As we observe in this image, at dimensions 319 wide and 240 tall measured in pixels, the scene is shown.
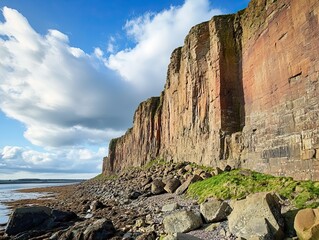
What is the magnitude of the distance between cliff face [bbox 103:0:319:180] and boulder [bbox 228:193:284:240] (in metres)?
5.37

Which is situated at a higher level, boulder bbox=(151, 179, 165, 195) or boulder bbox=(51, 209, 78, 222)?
boulder bbox=(151, 179, 165, 195)

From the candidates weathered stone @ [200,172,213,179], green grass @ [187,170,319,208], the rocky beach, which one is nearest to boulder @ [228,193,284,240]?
the rocky beach

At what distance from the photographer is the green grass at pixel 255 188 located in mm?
11922

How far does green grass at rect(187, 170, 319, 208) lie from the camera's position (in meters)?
11.9

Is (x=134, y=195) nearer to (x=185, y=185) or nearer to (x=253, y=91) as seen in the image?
(x=185, y=185)

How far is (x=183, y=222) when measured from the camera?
1196 cm

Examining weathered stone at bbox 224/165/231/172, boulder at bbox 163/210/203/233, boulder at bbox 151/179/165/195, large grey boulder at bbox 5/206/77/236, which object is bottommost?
large grey boulder at bbox 5/206/77/236

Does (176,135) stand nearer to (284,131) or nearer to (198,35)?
(198,35)

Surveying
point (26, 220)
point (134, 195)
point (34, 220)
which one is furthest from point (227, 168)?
point (26, 220)

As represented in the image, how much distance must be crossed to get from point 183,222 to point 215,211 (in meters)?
1.43

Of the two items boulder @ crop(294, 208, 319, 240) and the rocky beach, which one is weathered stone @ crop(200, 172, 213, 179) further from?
boulder @ crop(294, 208, 319, 240)

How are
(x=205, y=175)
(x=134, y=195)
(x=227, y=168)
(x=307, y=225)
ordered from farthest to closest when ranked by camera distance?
(x=134, y=195) → (x=227, y=168) → (x=205, y=175) → (x=307, y=225)

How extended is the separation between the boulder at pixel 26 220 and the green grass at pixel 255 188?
33.6 feet

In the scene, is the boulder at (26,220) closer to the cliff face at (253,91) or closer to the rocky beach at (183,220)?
the rocky beach at (183,220)
